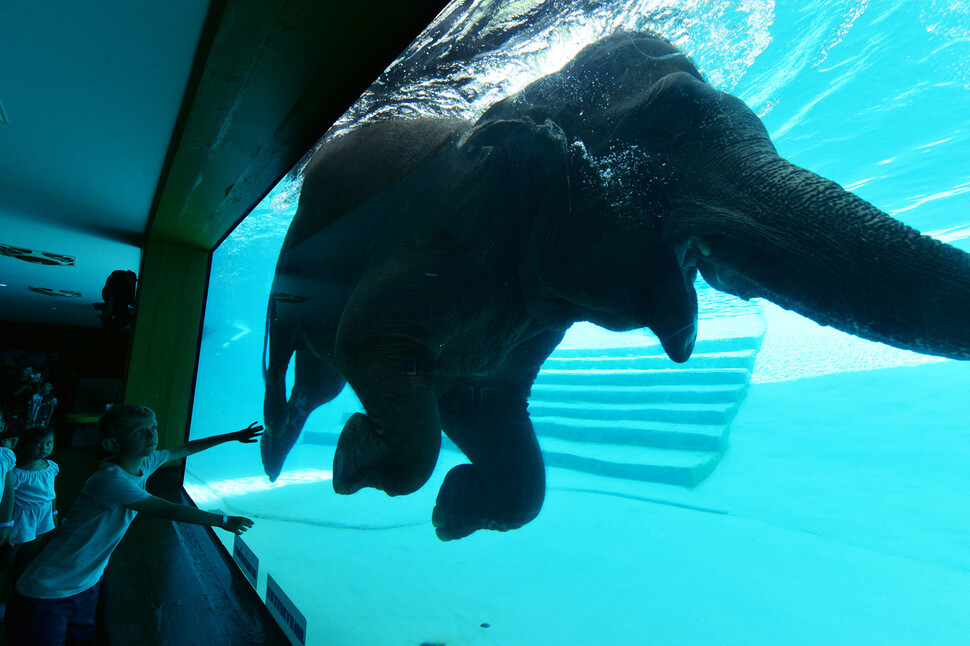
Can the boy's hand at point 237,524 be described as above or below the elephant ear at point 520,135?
below

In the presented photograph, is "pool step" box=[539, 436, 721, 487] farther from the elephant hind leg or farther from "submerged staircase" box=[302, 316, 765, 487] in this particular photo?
the elephant hind leg

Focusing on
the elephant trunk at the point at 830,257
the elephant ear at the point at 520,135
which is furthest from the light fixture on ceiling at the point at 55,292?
the elephant trunk at the point at 830,257

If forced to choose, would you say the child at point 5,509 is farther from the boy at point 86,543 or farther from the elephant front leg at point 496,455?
the elephant front leg at point 496,455

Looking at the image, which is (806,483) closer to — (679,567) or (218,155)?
(679,567)

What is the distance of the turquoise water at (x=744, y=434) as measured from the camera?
0.92 meters

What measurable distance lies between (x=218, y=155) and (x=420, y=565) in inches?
93.6

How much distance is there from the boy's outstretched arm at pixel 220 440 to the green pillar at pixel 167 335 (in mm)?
2666

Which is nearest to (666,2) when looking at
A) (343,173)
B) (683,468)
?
(343,173)

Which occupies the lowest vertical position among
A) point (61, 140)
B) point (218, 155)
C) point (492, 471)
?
point (492, 471)

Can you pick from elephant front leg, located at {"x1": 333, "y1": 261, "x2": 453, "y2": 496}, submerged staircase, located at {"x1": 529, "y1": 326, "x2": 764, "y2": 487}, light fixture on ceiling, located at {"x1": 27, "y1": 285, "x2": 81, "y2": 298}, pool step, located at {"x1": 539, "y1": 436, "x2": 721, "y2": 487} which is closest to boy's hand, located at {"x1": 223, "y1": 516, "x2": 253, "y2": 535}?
elephant front leg, located at {"x1": 333, "y1": 261, "x2": 453, "y2": 496}

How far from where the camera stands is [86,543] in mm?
1692

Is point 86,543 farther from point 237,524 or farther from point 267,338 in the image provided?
point 267,338

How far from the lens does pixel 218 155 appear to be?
2.51 metres

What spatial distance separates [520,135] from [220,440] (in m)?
1.78
